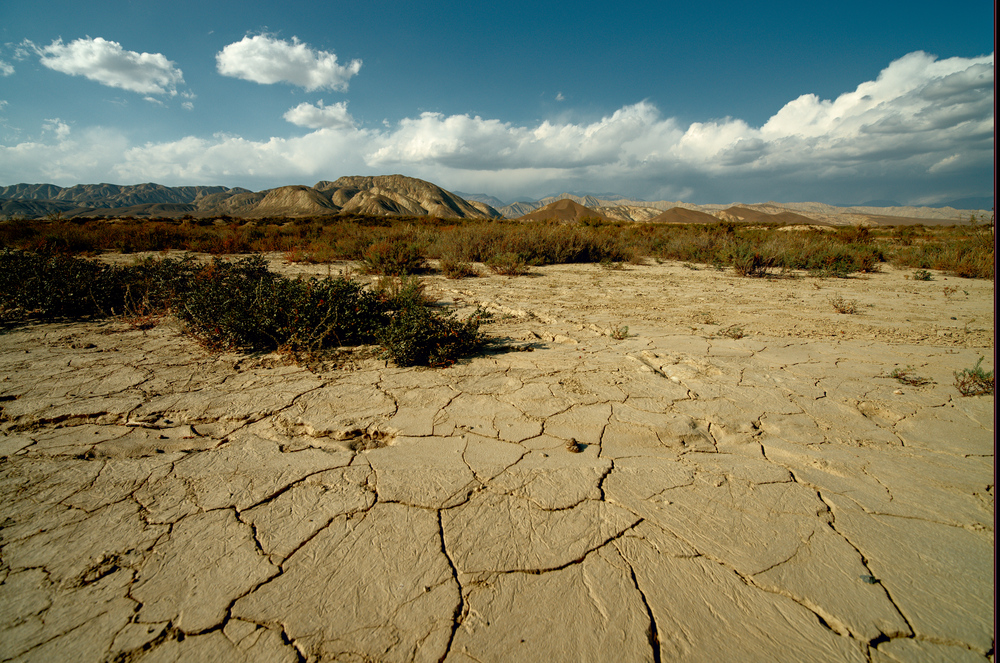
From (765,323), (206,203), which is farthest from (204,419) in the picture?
(206,203)

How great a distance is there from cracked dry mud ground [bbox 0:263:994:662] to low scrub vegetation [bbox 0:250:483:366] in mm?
267

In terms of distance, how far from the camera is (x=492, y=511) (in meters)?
1.72

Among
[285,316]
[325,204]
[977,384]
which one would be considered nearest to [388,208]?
[325,204]

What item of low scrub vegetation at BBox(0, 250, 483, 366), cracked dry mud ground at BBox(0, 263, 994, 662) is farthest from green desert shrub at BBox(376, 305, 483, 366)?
cracked dry mud ground at BBox(0, 263, 994, 662)

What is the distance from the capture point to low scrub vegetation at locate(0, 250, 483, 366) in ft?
11.4

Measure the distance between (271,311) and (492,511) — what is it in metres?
2.87

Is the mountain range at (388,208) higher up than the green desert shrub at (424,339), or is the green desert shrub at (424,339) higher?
the mountain range at (388,208)

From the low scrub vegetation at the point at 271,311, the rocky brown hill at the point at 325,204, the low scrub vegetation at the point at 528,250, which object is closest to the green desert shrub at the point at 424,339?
the low scrub vegetation at the point at 271,311

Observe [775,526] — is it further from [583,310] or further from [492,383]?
[583,310]

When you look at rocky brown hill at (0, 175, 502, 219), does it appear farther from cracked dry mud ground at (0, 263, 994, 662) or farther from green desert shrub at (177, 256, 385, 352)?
cracked dry mud ground at (0, 263, 994, 662)

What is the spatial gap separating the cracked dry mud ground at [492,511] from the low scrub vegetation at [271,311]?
27 centimetres

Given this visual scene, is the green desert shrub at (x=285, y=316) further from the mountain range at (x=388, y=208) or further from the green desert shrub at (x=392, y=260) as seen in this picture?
the mountain range at (x=388, y=208)

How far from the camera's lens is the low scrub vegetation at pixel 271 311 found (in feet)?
11.4

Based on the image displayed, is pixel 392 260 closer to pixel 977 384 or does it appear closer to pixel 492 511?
pixel 492 511
